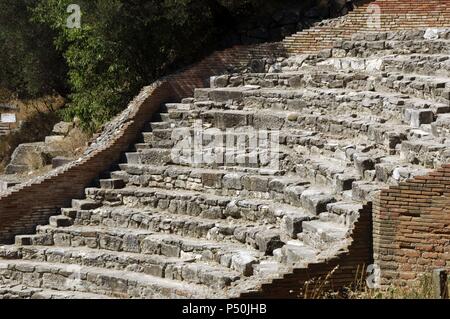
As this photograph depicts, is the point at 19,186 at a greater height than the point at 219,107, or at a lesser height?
lesser

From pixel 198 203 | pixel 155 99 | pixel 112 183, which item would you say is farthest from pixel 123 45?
pixel 198 203

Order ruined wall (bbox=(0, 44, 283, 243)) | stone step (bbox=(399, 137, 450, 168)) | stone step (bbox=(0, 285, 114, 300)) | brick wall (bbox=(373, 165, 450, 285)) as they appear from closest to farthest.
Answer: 1. brick wall (bbox=(373, 165, 450, 285))
2. stone step (bbox=(399, 137, 450, 168))
3. stone step (bbox=(0, 285, 114, 300))
4. ruined wall (bbox=(0, 44, 283, 243))

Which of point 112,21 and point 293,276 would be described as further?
point 112,21

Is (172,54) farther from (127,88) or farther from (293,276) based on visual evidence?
(293,276)

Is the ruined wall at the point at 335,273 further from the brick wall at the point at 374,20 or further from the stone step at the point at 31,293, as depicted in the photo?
the brick wall at the point at 374,20

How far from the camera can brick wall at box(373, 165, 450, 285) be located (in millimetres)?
13172

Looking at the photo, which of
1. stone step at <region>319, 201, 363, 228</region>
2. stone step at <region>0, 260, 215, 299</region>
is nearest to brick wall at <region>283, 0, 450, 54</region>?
stone step at <region>319, 201, 363, 228</region>

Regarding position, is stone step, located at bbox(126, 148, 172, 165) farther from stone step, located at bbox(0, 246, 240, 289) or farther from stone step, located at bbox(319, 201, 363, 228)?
stone step, located at bbox(319, 201, 363, 228)

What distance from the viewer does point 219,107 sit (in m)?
20.8

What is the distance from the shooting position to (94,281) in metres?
17.6

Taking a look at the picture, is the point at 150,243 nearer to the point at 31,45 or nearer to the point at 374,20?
the point at 374,20

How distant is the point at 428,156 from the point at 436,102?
2.32 m

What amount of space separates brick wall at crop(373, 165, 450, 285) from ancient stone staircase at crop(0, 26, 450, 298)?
53 centimetres
